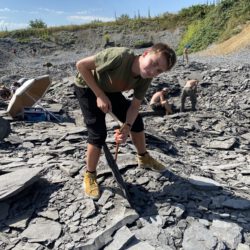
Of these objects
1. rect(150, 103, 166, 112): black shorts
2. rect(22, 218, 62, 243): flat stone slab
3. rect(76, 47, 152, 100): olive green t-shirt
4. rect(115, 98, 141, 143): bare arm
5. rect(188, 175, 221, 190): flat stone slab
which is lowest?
rect(150, 103, 166, 112): black shorts

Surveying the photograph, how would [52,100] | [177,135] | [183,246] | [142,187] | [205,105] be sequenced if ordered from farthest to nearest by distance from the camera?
[205,105] < [52,100] < [177,135] < [142,187] < [183,246]

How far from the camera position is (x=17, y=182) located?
4.63 m

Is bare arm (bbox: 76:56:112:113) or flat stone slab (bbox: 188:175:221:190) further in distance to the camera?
flat stone slab (bbox: 188:175:221:190)

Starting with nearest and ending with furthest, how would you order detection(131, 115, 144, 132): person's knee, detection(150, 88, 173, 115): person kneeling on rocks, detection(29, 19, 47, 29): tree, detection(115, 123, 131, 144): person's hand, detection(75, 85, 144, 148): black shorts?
detection(115, 123, 131, 144): person's hand, detection(75, 85, 144, 148): black shorts, detection(131, 115, 144, 132): person's knee, detection(150, 88, 173, 115): person kneeling on rocks, detection(29, 19, 47, 29): tree

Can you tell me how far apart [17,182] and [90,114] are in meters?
1.17

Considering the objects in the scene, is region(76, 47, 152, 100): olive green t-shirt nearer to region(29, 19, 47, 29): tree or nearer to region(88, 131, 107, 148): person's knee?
region(88, 131, 107, 148): person's knee

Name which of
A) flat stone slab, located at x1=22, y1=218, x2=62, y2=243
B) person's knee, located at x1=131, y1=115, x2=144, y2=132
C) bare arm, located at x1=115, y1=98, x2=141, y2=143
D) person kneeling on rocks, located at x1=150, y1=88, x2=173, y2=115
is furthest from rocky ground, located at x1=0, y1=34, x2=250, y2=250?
person kneeling on rocks, located at x1=150, y1=88, x2=173, y2=115

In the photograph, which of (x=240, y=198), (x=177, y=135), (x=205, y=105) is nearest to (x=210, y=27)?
(x=205, y=105)

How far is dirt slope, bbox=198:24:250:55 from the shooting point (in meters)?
27.9

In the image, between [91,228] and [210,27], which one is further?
[210,27]

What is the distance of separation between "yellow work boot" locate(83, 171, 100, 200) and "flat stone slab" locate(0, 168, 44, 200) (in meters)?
0.61

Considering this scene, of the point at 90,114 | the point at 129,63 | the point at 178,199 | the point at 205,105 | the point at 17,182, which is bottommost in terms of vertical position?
the point at 205,105

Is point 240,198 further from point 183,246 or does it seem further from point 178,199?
point 183,246

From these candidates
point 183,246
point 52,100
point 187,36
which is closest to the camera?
point 183,246
